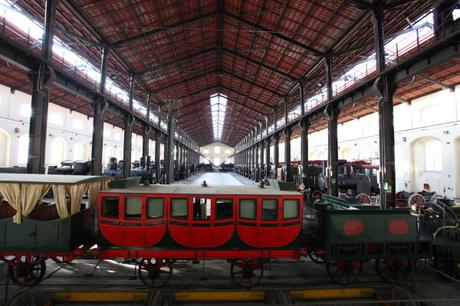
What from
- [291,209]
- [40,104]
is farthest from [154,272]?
[40,104]

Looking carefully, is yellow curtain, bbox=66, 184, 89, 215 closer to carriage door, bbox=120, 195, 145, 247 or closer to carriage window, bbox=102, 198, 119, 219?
carriage window, bbox=102, 198, 119, 219

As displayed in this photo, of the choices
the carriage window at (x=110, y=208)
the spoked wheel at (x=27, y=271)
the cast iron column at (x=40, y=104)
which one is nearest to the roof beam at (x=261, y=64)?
the cast iron column at (x=40, y=104)

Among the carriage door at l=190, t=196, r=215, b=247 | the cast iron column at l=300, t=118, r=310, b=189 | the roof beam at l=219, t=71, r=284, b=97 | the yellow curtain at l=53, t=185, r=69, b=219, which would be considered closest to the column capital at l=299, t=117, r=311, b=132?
the cast iron column at l=300, t=118, r=310, b=189

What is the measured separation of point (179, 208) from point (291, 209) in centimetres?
271

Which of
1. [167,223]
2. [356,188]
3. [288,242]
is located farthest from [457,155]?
[167,223]

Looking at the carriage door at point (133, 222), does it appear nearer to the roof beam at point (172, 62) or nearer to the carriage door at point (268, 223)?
the carriage door at point (268, 223)

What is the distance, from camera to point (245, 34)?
17.1 meters

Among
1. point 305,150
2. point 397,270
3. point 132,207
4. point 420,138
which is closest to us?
point 132,207

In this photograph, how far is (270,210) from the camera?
5734 millimetres

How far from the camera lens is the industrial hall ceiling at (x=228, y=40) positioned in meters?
12.6

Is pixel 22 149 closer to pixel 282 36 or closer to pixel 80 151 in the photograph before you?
pixel 80 151

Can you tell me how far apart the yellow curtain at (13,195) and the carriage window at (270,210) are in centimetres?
557

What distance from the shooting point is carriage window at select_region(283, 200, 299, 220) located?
5.76 metres

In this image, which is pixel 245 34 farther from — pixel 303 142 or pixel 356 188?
pixel 356 188
